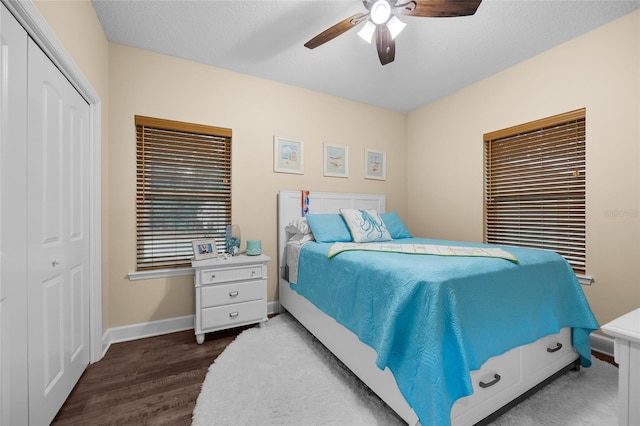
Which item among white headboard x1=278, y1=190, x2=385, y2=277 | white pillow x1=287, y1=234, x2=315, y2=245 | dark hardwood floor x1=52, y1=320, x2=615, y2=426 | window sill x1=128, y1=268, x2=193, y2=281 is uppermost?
white headboard x1=278, y1=190, x2=385, y2=277

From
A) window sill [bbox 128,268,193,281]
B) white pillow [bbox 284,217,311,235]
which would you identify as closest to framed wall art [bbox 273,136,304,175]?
white pillow [bbox 284,217,311,235]

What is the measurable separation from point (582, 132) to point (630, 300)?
141cm

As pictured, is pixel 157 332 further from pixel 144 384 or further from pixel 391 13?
pixel 391 13

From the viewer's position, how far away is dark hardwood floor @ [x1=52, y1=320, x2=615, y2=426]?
58.0 inches

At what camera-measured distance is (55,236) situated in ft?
4.81

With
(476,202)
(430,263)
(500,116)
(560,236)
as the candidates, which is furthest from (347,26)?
(560,236)

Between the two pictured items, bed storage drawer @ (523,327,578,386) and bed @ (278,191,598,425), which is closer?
bed @ (278,191,598,425)

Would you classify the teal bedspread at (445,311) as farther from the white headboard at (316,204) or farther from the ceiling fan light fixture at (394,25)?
the ceiling fan light fixture at (394,25)

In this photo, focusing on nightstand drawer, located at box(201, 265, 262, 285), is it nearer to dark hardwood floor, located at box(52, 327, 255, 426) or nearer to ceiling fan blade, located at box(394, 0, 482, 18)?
dark hardwood floor, located at box(52, 327, 255, 426)

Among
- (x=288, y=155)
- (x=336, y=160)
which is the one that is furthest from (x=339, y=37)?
(x=336, y=160)

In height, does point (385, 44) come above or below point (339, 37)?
below

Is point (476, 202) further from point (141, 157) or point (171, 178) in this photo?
point (141, 157)

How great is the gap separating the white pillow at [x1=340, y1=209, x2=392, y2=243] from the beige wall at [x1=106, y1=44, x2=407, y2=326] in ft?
2.27

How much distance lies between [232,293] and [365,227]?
4.73 feet
